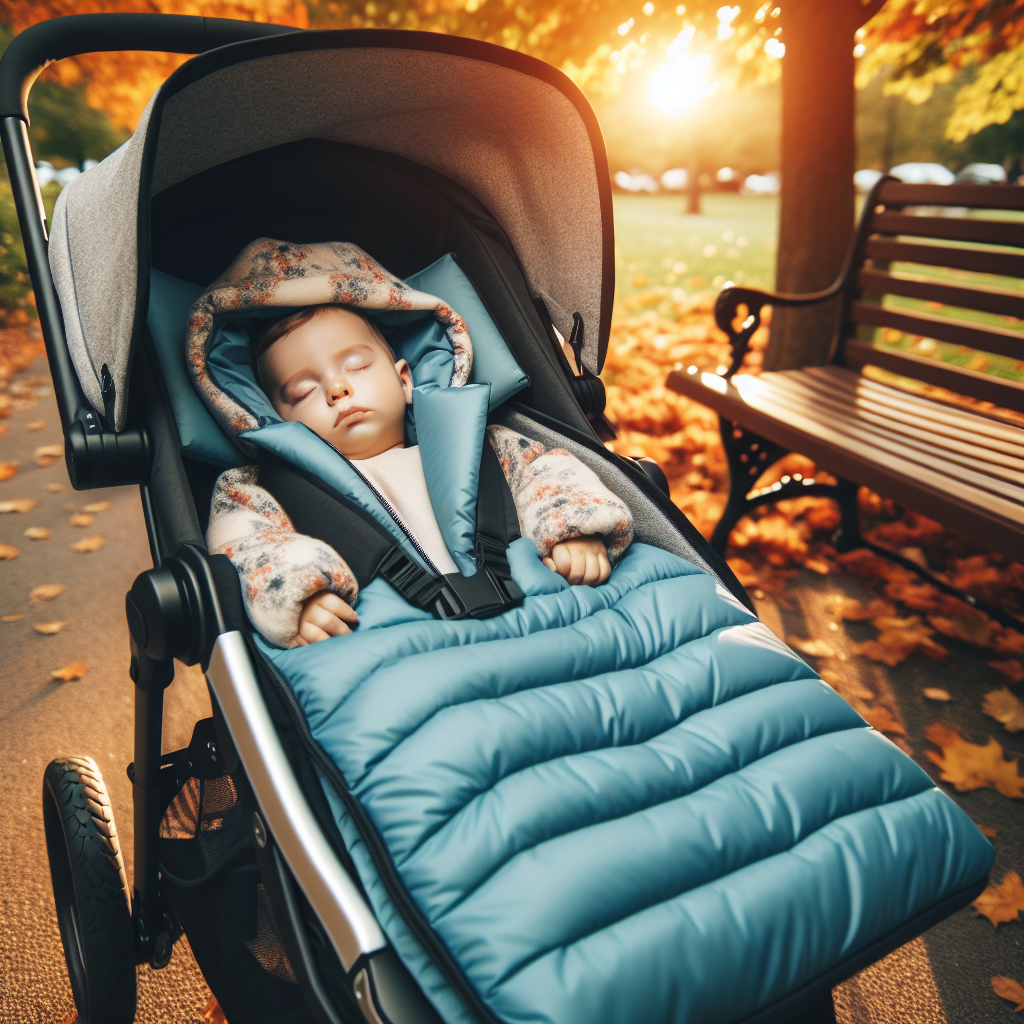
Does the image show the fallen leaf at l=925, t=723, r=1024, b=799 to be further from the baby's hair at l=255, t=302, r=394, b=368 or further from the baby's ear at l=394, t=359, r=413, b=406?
the baby's hair at l=255, t=302, r=394, b=368

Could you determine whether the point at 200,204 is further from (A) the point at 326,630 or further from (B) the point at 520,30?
(B) the point at 520,30

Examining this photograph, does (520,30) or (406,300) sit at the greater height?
(520,30)

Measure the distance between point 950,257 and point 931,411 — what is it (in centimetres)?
58

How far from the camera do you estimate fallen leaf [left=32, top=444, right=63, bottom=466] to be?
144 inches

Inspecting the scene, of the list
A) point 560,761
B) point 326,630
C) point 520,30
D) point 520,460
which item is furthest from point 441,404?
point 520,30

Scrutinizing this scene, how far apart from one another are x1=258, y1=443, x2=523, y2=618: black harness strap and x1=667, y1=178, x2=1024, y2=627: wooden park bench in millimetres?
1198

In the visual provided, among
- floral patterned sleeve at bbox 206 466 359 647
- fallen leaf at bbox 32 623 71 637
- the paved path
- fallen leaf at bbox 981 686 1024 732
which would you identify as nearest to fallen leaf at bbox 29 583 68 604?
the paved path

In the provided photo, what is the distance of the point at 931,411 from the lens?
2531 millimetres

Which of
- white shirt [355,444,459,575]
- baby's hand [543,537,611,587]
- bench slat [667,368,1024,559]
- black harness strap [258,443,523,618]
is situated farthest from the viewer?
bench slat [667,368,1024,559]

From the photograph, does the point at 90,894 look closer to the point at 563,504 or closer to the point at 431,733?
the point at 431,733

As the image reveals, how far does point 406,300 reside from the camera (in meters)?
1.78

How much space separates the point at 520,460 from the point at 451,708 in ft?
2.74

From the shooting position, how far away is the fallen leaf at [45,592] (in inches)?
102

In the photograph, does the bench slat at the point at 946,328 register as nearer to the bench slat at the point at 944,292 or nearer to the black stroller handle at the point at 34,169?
the bench slat at the point at 944,292
